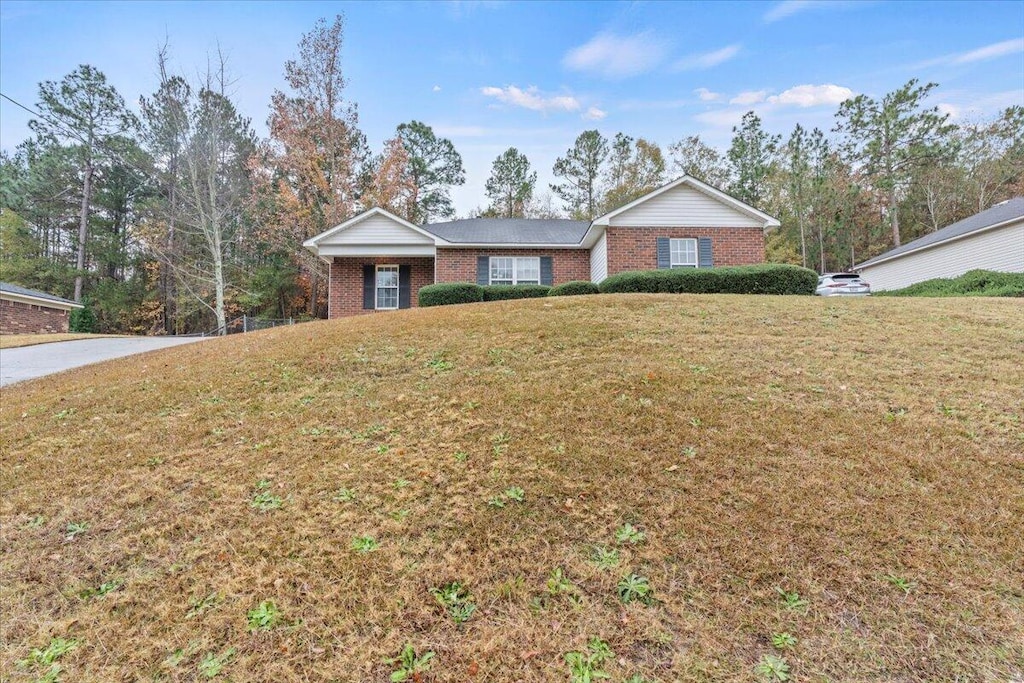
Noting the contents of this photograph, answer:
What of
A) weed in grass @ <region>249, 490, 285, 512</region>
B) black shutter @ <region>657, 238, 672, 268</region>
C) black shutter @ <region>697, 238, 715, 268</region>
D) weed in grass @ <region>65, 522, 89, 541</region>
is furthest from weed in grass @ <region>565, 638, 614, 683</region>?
black shutter @ <region>697, 238, 715, 268</region>

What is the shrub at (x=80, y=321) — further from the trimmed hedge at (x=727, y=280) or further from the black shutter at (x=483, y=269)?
the trimmed hedge at (x=727, y=280)

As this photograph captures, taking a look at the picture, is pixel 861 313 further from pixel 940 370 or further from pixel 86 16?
pixel 86 16

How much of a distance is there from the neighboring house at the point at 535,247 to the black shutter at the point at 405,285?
0.04 m

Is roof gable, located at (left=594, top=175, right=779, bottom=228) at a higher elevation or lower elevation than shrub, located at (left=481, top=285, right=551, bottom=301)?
higher

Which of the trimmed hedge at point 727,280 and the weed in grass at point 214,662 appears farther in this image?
the trimmed hedge at point 727,280

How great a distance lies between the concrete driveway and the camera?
28.5ft

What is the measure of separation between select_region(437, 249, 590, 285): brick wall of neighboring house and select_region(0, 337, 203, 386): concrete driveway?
28.9 ft

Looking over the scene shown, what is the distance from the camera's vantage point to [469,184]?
109ft

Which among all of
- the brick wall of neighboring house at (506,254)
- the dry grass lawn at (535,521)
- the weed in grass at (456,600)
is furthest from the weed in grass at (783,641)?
the brick wall of neighboring house at (506,254)

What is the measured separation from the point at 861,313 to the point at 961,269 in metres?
16.0

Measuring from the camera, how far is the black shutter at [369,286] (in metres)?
16.7

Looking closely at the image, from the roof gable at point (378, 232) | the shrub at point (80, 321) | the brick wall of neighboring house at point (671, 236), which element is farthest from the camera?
the shrub at point (80, 321)

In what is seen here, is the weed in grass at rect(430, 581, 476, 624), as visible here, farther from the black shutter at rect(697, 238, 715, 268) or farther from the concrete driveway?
the black shutter at rect(697, 238, 715, 268)

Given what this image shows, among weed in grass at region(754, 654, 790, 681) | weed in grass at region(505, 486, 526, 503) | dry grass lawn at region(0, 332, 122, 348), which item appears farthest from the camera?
dry grass lawn at region(0, 332, 122, 348)
